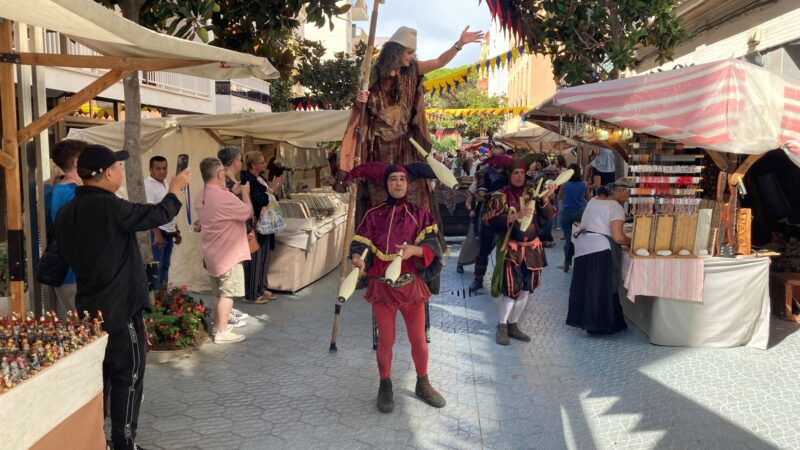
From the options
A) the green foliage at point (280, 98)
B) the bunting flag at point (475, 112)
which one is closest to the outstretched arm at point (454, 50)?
the bunting flag at point (475, 112)

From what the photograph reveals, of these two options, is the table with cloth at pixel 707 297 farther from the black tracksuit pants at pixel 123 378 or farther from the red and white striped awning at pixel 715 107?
the black tracksuit pants at pixel 123 378

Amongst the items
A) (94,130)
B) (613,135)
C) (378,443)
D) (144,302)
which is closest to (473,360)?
(378,443)

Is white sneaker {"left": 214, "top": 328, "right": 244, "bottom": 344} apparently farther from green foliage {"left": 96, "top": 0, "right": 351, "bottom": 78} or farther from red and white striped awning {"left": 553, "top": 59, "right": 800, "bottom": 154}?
red and white striped awning {"left": 553, "top": 59, "right": 800, "bottom": 154}

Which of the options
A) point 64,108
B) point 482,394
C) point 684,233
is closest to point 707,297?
point 684,233

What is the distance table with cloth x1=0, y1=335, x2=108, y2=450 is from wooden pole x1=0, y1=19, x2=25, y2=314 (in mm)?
1068

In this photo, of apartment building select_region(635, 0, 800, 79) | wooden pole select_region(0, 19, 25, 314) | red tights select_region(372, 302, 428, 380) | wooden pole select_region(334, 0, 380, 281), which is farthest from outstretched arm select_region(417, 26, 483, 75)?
apartment building select_region(635, 0, 800, 79)

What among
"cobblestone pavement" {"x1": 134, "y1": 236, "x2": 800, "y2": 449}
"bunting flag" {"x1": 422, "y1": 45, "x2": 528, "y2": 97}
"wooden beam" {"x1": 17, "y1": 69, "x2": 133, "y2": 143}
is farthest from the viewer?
"bunting flag" {"x1": 422, "y1": 45, "x2": 528, "y2": 97}

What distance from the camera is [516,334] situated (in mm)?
5934

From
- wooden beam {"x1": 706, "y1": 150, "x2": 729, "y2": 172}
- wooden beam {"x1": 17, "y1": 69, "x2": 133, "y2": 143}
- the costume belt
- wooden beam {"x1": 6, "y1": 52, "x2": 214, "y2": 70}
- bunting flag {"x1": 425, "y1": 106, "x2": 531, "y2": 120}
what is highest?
bunting flag {"x1": 425, "y1": 106, "x2": 531, "y2": 120}

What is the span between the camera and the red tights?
4191 millimetres

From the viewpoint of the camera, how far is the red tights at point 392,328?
4.19 metres

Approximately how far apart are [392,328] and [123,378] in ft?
5.56

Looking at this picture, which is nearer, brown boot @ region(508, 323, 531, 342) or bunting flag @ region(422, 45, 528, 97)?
brown boot @ region(508, 323, 531, 342)

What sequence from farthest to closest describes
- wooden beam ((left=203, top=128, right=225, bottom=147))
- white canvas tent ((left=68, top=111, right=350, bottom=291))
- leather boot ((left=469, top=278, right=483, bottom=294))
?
leather boot ((left=469, top=278, right=483, bottom=294)) < wooden beam ((left=203, top=128, right=225, bottom=147)) < white canvas tent ((left=68, top=111, right=350, bottom=291))
